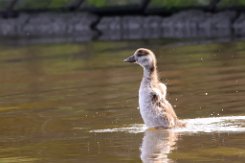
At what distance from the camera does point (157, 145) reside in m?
10.2

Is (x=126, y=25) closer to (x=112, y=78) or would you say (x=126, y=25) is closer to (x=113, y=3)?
(x=113, y=3)

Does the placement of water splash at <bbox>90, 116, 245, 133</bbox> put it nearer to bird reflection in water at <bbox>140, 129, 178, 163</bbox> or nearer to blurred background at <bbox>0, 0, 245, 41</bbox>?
bird reflection in water at <bbox>140, 129, 178, 163</bbox>

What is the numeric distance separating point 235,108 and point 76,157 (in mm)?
2787

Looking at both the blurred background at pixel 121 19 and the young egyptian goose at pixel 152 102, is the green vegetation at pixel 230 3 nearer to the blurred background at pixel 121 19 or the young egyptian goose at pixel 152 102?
the blurred background at pixel 121 19

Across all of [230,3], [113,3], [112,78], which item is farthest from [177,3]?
[112,78]

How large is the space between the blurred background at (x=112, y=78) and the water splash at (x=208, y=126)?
18mm

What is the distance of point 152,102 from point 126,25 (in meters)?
12.1

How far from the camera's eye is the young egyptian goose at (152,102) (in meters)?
11.4

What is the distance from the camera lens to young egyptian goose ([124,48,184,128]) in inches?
448

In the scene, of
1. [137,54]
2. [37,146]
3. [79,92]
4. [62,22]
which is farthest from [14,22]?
[37,146]

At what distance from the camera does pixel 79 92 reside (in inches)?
554

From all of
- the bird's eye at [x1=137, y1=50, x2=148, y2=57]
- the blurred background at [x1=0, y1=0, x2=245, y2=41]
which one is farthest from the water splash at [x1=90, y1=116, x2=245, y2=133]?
the blurred background at [x1=0, y1=0, x2=245, y2=41]

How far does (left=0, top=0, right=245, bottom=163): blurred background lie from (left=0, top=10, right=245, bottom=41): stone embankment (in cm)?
2

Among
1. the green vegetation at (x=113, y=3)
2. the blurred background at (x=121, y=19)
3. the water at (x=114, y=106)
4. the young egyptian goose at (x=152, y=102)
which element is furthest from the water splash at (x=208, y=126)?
the green vegetation at (x=113, y=3)
